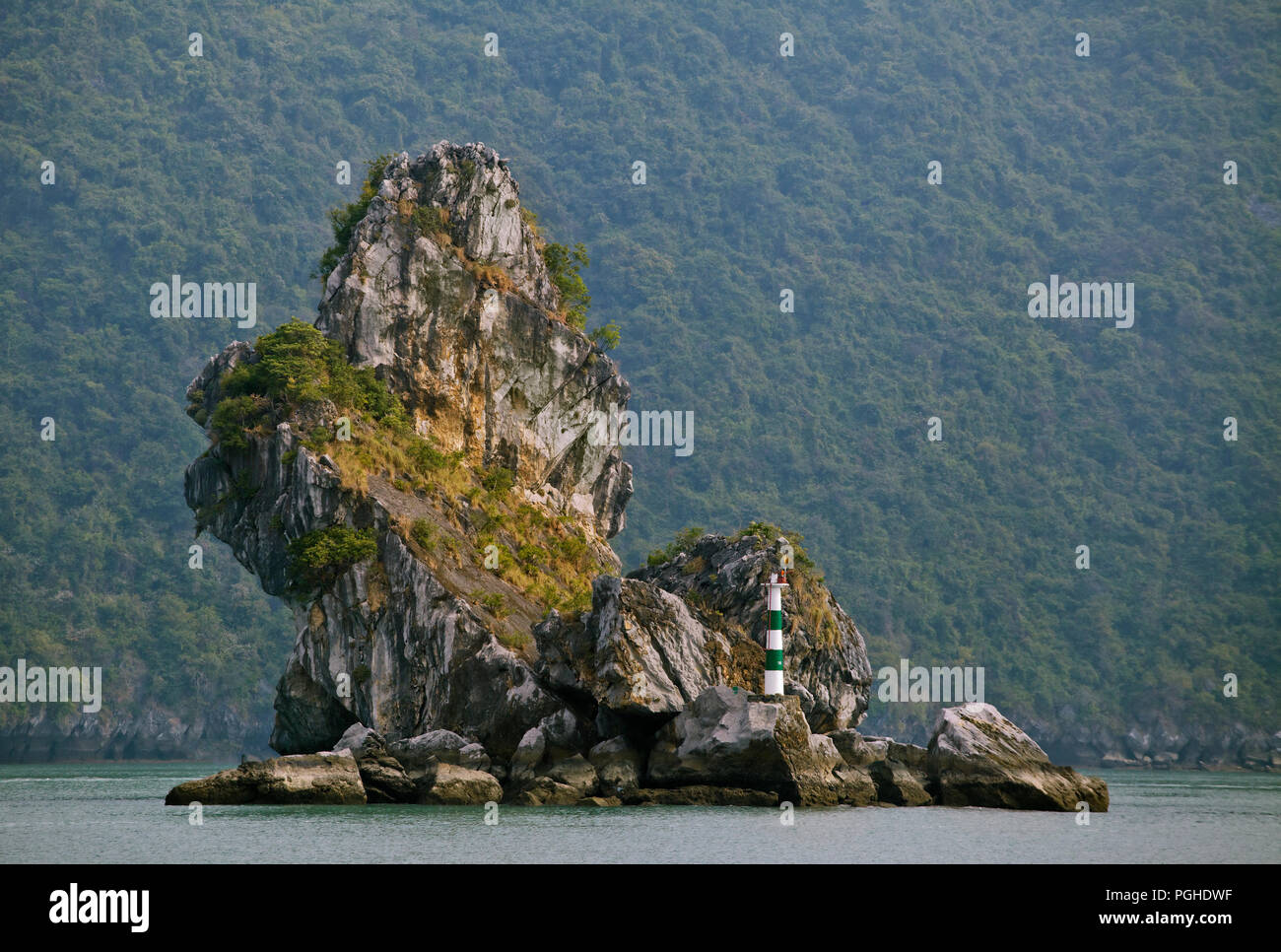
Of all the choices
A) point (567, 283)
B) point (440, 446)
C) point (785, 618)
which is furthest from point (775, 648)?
point (567, 283)

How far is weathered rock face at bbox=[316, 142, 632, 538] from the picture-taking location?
61000mm

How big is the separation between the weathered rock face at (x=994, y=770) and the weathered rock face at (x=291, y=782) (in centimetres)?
1588

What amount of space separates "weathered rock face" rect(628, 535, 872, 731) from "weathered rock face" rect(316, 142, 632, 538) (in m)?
7.15

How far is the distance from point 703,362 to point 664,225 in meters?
25.4

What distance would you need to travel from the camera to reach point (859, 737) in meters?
50.4

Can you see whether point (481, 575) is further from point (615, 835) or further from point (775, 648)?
point (615, 835)

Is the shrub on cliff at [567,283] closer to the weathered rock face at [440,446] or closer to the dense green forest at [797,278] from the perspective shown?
the weathered rock face at [440,446]

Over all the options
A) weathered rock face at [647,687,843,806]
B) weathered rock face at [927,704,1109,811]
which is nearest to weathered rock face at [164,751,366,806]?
weathered rock face at [647,687,843,806]

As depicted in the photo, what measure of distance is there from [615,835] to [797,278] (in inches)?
4926

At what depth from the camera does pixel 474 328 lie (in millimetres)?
62875

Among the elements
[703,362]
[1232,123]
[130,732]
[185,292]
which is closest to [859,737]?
[130,732]

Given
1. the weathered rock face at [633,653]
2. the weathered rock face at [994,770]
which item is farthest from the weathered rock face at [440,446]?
the weathered rock face at [994,770]

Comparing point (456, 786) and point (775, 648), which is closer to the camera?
point (456, 786)

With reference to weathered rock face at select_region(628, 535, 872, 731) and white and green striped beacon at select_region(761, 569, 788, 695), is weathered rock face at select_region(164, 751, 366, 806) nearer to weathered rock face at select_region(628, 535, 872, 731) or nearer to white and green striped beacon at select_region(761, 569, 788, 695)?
white and green striped beacon at select_region(761, 569, 788, 695)
